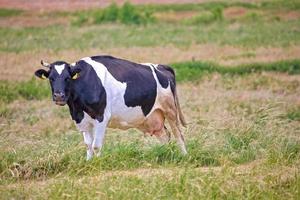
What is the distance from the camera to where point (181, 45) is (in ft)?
90.2

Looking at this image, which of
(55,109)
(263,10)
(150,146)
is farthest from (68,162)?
(263,10)

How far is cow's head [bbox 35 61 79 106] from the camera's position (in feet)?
33.7

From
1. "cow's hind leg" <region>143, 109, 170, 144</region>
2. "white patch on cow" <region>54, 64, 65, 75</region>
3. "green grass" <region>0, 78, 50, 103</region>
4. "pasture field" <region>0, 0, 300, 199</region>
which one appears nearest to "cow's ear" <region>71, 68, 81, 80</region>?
"white patch on cow" <region>54, 64, 65, 75</region>

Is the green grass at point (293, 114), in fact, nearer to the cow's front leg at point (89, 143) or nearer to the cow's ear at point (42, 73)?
Answer: the cow's front leg at point (89, 143)

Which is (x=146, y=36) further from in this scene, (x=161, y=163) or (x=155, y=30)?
(x=161, y=163)

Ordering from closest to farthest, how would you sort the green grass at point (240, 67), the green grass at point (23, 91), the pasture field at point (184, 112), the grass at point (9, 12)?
1. the pasture field at point (184, 112)
2. the green grass at point (23, 91)
3. the green grass at point (240, 67)
4. the grass at point (9, 12)

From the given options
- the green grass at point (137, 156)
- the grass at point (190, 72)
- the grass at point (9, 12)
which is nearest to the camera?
the green grass at point (137, 156)

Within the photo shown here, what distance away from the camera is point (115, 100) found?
10820mm

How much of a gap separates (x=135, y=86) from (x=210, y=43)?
16934 millimetres

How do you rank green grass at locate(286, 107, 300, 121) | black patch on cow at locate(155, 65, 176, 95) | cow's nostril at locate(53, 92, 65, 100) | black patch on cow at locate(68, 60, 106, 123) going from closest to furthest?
cow's nostril at locate(53, 92, 65, 100) < black patch on cow at locate(68, 60, 106, 123) < black patch on cow at locate(155, 65, 176, 95) < green grass at locate(286, 107, 300, 121)

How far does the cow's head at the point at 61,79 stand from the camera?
10.3 meters

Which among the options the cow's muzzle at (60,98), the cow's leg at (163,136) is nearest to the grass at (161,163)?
the cow's leg at (163,136)

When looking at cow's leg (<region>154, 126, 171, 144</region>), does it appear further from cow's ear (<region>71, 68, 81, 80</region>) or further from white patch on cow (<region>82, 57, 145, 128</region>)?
cow's ear (<region>71, 68, 81, 80</region>)

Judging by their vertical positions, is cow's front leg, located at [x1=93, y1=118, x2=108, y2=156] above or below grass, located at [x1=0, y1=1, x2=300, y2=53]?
above
